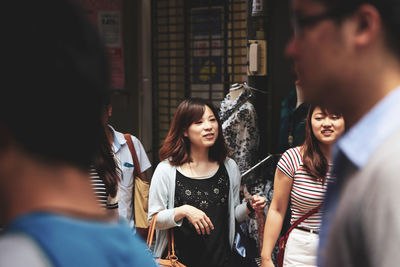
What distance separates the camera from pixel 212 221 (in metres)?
3.89

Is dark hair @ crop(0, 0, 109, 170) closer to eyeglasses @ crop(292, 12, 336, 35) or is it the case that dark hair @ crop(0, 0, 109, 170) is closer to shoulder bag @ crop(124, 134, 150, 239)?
eyeglasses @ crop(292, 12, 336, 35)

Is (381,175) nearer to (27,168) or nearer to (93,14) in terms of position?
(27,168)

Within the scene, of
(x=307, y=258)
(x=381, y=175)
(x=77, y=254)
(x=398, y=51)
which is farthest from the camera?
(x=307, y=258)

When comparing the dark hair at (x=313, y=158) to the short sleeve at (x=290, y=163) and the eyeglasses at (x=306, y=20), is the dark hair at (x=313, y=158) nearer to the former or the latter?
the short sleeve at (x=290, y=163)

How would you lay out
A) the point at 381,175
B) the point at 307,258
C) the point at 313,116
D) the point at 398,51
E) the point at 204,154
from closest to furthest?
the point at 381,175 → the point at 398,51 → the point at 307,258 → the point at 313,116 → the point at 204,154

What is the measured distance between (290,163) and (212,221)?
813 mm

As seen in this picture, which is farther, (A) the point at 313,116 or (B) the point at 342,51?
(A) the point at 313,116

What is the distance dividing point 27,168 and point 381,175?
786 millimetres

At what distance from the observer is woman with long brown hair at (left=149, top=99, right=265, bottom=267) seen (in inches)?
149

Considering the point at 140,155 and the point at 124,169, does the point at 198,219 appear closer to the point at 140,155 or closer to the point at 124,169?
the point at 124,169

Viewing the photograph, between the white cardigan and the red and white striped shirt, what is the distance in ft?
1.93

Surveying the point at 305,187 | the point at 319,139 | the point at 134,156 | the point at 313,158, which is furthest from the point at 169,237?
the point at 319,139

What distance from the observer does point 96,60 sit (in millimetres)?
1059

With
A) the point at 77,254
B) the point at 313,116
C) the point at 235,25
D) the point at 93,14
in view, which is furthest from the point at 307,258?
the point at 93,14
